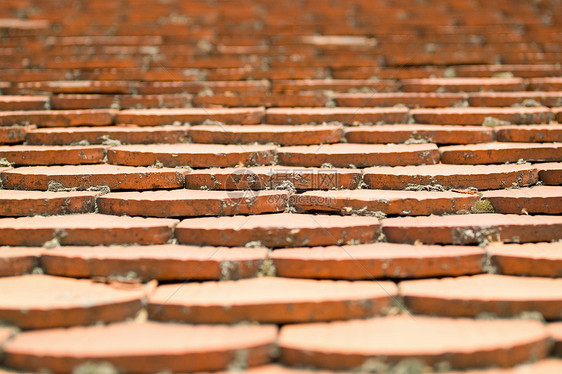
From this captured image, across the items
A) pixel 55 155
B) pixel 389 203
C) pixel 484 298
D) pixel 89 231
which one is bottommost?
pixel 484 298

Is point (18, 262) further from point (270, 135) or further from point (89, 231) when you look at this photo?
point (270, 135)

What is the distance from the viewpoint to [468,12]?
126 inches

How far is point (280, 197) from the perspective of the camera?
1.78 metres

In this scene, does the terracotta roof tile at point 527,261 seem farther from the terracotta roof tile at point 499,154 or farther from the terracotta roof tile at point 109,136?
the terracotta roof tile at point 109,136

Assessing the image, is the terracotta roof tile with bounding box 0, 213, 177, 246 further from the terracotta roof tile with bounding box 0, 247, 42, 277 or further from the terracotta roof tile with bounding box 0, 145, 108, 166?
the terracotta roof tile with bounding box 0, 145, 108, 166

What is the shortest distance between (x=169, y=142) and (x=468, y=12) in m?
2.41

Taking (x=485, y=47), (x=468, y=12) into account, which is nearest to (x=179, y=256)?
(x=485, y=47)

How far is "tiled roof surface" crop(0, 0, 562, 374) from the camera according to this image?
1.35 meters

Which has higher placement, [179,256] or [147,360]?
[179,256]

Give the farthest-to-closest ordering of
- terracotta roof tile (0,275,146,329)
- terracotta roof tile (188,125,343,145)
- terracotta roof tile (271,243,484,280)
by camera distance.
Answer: terracotta roof tile (188,125,343,145) < terracotta roof tile (271,243,484,280) < terracotta roof tile (0,275,146,329)

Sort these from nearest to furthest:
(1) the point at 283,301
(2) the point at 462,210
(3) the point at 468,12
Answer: (1) the point at 283,301, (2) the point at 462,210, (3) the point at 468,12

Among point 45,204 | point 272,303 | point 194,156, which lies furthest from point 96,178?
point 272,303

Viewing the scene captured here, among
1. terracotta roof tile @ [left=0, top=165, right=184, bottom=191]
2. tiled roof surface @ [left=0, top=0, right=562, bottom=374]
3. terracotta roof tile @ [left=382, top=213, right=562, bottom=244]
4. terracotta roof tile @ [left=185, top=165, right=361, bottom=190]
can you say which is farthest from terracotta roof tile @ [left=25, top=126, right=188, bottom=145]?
terracotta roof tile @ [left=382, top=213, right=562, bottom=244]

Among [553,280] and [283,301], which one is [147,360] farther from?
[553,280]
